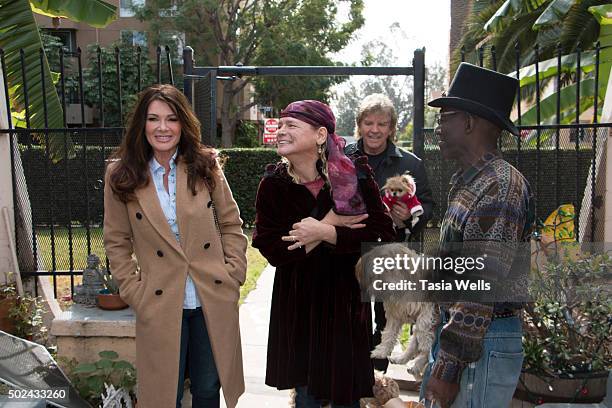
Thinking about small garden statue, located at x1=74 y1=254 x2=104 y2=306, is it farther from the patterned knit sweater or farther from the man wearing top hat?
the patterned knit sweater

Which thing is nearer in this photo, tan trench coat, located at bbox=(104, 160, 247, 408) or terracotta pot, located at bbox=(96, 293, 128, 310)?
tan trench coat, located at bbox=(104, 160, 247, 408)

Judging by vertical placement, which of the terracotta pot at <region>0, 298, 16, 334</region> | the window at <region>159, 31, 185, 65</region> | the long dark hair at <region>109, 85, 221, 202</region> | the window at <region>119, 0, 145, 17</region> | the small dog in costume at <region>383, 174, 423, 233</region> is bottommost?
the terracotta pot at <region>0, 298, 16, 334</region>

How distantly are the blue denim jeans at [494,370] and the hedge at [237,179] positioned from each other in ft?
6.28

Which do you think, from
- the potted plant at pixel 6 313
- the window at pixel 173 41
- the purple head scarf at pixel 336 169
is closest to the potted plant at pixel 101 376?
the potted plant at pixel 6 313

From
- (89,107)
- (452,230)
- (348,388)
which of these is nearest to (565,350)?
(348,388)

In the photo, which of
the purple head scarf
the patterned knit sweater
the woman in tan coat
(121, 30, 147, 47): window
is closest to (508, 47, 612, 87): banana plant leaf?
the purple head scarf

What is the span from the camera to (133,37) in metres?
27.0

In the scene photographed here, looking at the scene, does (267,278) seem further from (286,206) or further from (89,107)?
(89,107)

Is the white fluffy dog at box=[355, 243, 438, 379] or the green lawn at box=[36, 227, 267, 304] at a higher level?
the white fluffy dog at box=[355, 243, 438, 379]

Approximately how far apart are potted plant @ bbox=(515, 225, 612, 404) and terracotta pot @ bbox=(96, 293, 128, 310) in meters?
2.69

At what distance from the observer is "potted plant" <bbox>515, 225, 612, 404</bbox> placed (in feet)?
12.3

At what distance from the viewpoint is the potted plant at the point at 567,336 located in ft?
12.3

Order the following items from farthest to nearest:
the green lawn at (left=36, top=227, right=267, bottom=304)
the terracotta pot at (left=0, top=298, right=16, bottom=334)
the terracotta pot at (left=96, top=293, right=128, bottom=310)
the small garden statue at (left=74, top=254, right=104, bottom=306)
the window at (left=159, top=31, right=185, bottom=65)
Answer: the window at (left=159, top=31, right=185, bottom=65), the green lawn at (left=36, top=227, right=267, bottom=304), the terracotta pot at (left=0, top=298, right=16, bottom=334), the small garden statue at (left=74, top=254, right=104, bottom=306), the terracotta pot at (left=96, top=293, right=128, bottom=310)

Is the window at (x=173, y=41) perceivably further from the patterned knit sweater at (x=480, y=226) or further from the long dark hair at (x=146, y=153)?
the patterned knit sweater at (x=480, y=226)
